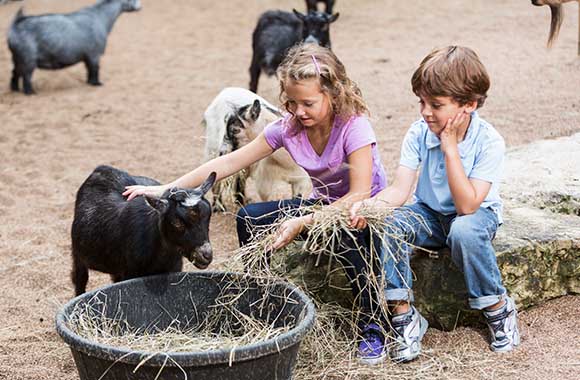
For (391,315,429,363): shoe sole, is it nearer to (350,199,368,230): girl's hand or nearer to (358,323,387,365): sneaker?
(358,323,387,365): sneaker

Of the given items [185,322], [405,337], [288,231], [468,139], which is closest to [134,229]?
[185,322]

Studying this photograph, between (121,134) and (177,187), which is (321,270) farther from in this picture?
(121,134)

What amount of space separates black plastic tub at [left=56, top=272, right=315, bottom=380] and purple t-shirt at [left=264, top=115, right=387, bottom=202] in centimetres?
56

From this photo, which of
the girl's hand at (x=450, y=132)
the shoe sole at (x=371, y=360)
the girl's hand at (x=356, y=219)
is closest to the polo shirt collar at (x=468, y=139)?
the girl's hand at (x=450, y=132)

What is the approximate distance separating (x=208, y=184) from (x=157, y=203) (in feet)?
0.70

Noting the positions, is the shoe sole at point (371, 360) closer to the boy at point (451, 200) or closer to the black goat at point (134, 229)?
the boy at point (451, 200)

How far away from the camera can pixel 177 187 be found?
3.70 meters

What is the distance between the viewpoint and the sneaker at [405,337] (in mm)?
3762

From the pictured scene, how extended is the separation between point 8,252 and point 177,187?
2185mm

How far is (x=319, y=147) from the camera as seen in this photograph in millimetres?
3959

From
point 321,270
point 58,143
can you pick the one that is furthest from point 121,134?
point 321,270

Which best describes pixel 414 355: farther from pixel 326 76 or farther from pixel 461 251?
pixel 326 76

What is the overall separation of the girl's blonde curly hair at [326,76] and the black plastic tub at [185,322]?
0.81m

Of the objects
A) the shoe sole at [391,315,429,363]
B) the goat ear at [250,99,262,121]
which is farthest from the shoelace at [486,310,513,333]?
the goat ear at [250,99,262,121]
